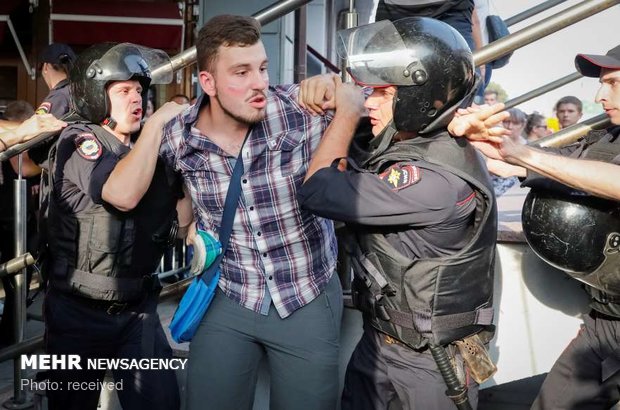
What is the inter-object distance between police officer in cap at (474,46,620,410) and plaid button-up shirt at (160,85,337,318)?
762mm

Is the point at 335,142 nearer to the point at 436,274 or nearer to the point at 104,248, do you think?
the point at 436,274

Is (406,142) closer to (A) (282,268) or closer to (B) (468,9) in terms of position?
(A) (282,268)

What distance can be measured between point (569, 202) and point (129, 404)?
2182 mm

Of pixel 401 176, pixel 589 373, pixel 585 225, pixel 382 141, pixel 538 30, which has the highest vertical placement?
pixel 538 30

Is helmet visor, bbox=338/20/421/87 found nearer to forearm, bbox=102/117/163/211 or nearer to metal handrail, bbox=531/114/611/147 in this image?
forearm, bbox=102/117/163/211

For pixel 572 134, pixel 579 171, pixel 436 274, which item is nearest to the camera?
pixel 436 274

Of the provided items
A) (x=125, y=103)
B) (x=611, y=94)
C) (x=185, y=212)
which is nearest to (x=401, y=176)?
(x=185, y=212)

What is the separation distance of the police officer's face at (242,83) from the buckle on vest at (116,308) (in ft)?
3.54

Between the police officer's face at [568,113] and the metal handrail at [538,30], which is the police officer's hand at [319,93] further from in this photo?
the police officer's face at [568,113]

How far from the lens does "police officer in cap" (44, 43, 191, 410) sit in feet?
11.0

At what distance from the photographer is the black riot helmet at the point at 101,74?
11.1ft

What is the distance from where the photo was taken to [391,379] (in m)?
2.68

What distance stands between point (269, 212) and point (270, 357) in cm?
58

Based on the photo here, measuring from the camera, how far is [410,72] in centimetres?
256
